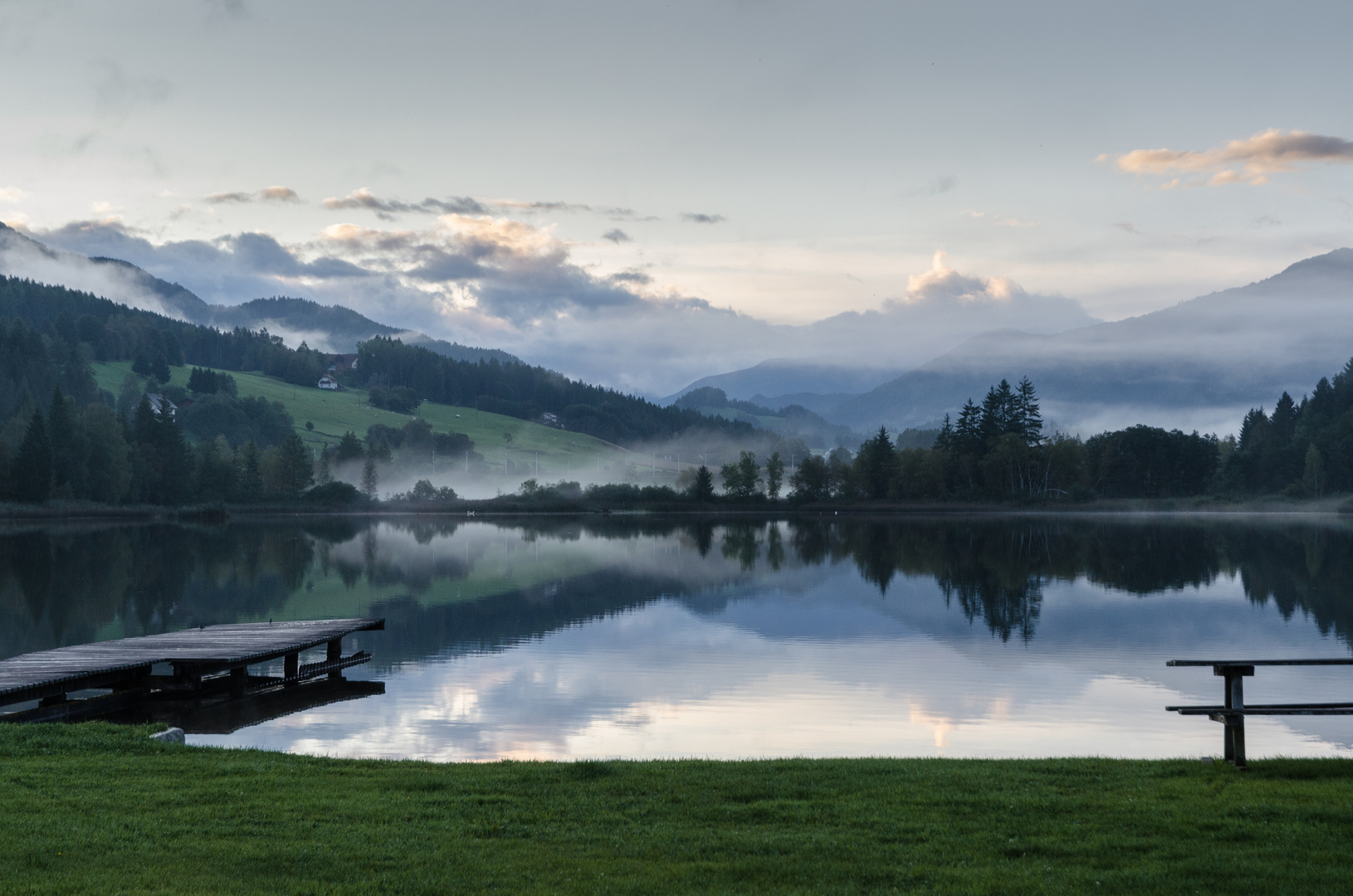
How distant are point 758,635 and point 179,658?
1890cm

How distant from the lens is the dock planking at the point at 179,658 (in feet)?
73.3

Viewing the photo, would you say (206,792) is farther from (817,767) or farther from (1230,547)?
(1230,547)

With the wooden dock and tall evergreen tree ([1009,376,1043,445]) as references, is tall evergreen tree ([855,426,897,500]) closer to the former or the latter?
tall evergreen tree ([1009,376,1043,445])

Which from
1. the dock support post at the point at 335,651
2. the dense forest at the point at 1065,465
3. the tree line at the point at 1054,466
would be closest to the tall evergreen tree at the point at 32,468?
the tree line at the point at 1054,466

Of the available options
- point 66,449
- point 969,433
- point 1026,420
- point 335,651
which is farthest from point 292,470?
point 335,651

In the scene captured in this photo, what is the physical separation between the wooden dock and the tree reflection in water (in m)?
3.89

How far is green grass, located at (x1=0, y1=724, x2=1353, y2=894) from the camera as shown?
9531mm

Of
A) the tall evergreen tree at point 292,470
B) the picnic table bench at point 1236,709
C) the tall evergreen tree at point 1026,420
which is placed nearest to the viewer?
the picnic table bench at point 1236,709

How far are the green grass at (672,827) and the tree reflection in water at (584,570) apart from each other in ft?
66.6

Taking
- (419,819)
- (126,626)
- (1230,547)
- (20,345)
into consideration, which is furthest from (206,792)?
(20,345)

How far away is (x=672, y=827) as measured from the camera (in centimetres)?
1150

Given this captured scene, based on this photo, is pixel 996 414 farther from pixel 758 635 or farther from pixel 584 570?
pixel 758 635

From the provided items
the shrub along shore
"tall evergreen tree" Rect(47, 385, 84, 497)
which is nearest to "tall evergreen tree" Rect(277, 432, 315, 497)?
the shrub along shore

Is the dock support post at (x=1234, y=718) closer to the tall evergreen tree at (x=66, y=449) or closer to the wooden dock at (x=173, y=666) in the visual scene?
the wooden dock at (x=173, y=666)
